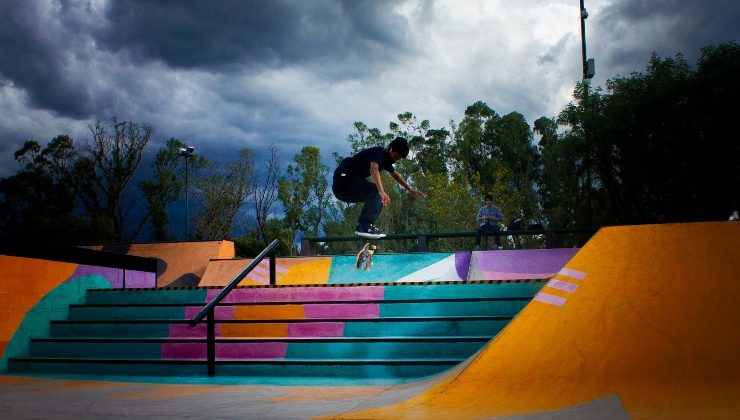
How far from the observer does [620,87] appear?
2414 centimetres

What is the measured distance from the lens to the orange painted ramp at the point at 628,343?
3779mm

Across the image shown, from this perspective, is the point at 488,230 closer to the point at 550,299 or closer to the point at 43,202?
the point at 550,299

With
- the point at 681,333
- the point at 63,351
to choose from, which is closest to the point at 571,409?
the point at 681,333

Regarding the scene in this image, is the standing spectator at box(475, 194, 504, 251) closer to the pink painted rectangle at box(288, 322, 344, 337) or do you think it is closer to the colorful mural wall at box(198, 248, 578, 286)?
the colorful mural wall at box(198, 248, 578, 286)

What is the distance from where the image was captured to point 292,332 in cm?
638

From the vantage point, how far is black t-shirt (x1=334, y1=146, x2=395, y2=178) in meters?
7.64

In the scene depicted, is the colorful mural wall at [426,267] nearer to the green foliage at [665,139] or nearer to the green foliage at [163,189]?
the green foliage at [665,139]

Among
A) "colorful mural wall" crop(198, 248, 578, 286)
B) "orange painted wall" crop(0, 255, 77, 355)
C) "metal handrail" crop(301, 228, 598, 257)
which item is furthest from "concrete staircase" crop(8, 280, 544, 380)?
"metal handrail" crop(301, 228, 598, 257)

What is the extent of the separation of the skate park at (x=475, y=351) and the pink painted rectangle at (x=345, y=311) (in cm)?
2

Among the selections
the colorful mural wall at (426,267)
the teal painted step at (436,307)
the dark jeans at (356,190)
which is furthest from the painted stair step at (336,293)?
the colorful mural wall at (426,267)

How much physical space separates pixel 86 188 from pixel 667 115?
1333 inches

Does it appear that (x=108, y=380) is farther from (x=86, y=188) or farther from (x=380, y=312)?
(x=86, y=188)

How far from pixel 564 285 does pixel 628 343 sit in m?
0.97

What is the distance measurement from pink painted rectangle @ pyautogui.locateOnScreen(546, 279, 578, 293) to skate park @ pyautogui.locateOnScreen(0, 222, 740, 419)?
2 centimetres
